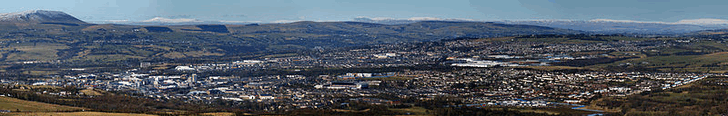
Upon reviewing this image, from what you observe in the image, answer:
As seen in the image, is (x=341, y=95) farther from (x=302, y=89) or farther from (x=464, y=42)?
(x=464, y=42)

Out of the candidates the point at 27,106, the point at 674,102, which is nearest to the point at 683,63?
the point at 674,102

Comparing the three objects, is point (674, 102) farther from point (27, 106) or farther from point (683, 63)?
point (27, 106)

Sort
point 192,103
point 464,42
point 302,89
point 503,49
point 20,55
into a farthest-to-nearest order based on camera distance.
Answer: point 464,42 < point 503,49 < point 20,55 < point 302,89 < point 192,103

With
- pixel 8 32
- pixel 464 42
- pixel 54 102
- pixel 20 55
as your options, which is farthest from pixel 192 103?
pixel 8 32

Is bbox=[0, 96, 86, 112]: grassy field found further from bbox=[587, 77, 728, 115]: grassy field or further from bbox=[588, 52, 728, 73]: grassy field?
bbox=[588, 52, 728, 73]: grassy field

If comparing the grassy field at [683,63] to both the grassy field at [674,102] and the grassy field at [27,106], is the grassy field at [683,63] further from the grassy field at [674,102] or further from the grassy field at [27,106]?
the grassy field at [27,106]

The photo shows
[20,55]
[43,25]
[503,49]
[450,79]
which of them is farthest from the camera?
[43,25]

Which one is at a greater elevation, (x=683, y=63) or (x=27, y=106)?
(x=27, y=106)

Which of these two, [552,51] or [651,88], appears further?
[552,51]
